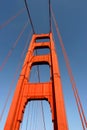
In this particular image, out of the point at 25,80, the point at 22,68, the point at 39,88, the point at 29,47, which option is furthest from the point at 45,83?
the point at 29,47

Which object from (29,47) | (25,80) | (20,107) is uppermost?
(29,47)

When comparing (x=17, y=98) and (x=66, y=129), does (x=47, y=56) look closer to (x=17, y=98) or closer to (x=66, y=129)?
(x=17, y=98)

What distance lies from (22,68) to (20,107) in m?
2.60

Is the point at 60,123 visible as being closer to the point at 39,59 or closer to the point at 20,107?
→ the point at 20,107

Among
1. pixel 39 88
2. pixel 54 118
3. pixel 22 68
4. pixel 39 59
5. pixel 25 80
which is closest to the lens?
pixel 54 118

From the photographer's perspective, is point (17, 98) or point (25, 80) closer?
point (17, 98)

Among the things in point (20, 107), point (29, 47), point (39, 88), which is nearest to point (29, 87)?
point (39, 88)

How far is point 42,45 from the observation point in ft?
41.7

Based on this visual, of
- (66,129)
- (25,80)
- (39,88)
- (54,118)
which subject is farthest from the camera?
(25,80)

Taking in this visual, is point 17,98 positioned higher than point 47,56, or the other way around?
point 47,56

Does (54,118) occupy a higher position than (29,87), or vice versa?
(29,87)

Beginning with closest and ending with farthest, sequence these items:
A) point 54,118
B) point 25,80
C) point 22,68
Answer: point 54,118
point 25,80
point 22,68

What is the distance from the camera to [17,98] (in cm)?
812

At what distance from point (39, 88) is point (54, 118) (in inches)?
73.4
